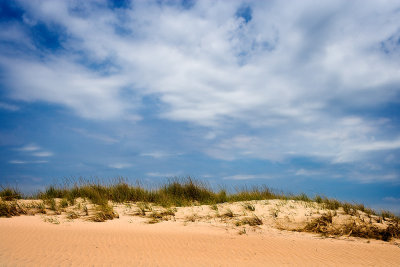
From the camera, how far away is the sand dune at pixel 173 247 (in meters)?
5.03

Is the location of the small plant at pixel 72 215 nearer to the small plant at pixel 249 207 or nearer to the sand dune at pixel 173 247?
the sand dune at pixel 173 247

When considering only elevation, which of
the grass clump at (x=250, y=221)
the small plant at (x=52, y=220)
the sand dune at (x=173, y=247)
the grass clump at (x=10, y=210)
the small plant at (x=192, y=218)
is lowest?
the sand dune at (x=173, y=247)

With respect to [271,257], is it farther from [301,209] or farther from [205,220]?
[301,209]

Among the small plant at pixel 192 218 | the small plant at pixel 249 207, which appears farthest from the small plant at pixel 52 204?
the small plant at pixel 249 207

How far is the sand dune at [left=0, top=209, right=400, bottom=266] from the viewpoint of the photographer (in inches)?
198

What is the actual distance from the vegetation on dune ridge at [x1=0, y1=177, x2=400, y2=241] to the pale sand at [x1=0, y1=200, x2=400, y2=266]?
329 mm

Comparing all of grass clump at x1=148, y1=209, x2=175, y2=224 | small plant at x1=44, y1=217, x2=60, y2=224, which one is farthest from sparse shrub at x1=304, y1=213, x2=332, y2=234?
small plant at x1=44, y1=217, x2=60, y2=224

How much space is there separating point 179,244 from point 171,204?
4870 mm

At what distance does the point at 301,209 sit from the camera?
921cm

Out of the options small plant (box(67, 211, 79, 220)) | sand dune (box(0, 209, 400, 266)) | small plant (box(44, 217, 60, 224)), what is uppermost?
small plant (box(67, 211, 79, 220))

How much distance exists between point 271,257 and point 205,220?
3.33 metres

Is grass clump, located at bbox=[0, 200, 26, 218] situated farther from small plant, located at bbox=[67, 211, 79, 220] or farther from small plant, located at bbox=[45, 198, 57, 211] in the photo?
small plant, located at bbox=[67, 211, 79, 220]

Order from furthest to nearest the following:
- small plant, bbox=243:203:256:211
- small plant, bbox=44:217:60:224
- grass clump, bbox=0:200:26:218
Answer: small plant, bbox=243:203:256:211
grass clump, bbox=0:200:26:218
small plant, bbox=44:217:60:224

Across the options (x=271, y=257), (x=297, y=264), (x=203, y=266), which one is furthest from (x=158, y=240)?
(x=297, y=264)
